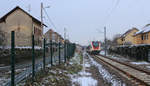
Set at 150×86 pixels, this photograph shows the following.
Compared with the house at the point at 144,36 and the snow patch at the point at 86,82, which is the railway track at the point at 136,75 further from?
the house at the point at 144,36

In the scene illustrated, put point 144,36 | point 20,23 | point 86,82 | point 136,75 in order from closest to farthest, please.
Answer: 1. point 86,82
2. point 136,75
3. point 20,23
4. point 144,36

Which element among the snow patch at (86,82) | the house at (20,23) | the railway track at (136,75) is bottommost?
the railway track at (136,75)

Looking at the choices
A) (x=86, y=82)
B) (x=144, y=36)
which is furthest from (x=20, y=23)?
(x=86, y=82)

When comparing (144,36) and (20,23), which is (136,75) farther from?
(20,23)

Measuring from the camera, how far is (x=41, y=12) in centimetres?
2692

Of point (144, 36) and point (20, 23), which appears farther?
point (144, 36)

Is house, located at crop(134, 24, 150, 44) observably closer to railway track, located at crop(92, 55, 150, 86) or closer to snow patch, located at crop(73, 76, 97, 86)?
railway track, located at crop(92, 55, 150, 86)

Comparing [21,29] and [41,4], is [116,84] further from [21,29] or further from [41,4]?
[21,29]

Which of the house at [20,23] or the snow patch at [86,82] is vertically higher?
the house at [20,23]

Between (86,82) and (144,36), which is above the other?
(144,36)

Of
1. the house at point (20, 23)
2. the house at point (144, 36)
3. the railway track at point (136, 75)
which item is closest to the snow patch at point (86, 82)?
the railway track at point (136, 75)

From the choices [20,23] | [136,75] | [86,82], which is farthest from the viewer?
[20,23]

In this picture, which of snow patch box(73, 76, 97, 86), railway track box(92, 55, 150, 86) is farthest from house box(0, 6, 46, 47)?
snow patch box(73, 76, 97, 86)

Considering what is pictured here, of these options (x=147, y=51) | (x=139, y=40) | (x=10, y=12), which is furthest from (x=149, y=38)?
(x=10, y=12)
